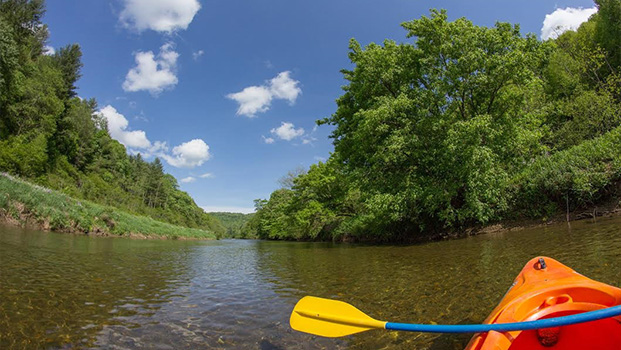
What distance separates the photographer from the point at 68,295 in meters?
5.18

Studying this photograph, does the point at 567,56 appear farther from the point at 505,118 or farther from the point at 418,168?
the point at 418,168

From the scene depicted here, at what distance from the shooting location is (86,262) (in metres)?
8.90

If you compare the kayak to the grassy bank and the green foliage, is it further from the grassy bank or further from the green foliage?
the grassy bank

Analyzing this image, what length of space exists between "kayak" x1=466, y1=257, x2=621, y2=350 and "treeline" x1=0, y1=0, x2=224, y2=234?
41133 millimetres

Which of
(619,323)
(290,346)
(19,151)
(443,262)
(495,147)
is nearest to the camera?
(619,323)

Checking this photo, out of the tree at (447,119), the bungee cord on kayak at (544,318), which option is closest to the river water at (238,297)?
the bungee cord on kayak at (544,318)

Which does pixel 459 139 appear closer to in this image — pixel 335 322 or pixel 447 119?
pixel 447 119

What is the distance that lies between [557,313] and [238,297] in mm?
4959

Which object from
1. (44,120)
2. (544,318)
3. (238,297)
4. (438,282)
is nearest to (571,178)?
(438,282)

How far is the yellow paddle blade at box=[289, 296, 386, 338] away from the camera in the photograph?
3012mm

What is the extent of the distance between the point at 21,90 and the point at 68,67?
83.1 ft

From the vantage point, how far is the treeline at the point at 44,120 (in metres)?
32.4

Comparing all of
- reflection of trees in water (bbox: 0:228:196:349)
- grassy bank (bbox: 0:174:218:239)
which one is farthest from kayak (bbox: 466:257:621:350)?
grassy bank (bbox: 0:174:218:239)

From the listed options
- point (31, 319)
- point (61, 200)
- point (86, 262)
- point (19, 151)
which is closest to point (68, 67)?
point (19, 151)
